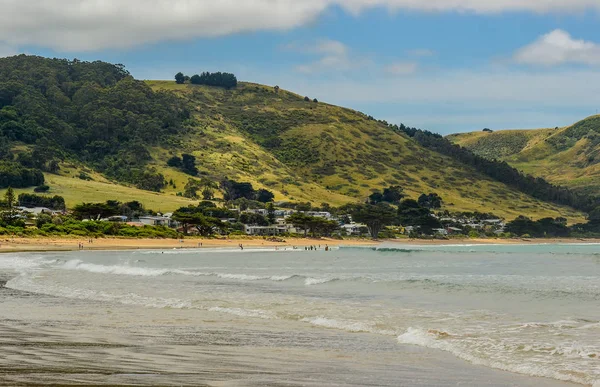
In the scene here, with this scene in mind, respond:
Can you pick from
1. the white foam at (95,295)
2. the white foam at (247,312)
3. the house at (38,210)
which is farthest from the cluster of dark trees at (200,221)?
the white foam at (247,312)

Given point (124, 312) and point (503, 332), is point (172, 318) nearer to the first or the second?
point (124, 312)

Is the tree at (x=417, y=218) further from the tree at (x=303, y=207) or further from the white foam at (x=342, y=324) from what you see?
the white foam at (x=342, y=324)

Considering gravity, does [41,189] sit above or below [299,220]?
above

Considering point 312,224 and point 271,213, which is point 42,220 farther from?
point 271,213

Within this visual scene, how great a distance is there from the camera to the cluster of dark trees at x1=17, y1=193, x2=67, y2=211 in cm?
15212

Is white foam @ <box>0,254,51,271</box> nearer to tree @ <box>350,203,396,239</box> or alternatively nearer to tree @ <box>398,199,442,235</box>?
tree @ <box>350,203,396,239</box>

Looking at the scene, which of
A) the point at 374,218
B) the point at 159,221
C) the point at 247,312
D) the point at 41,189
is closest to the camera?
the point at 247,312

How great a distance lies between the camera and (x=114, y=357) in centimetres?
1559

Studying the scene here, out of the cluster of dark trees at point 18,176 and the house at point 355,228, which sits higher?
the cluster of dark trees at point 18,176

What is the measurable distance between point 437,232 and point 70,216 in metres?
96.3

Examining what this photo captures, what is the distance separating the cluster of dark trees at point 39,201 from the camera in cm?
15212

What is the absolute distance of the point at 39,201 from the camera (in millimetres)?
153875

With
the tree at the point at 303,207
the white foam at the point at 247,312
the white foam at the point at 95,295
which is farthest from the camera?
the tree at the point at 303,207

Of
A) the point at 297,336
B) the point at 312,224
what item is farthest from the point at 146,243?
the point at 297,336
